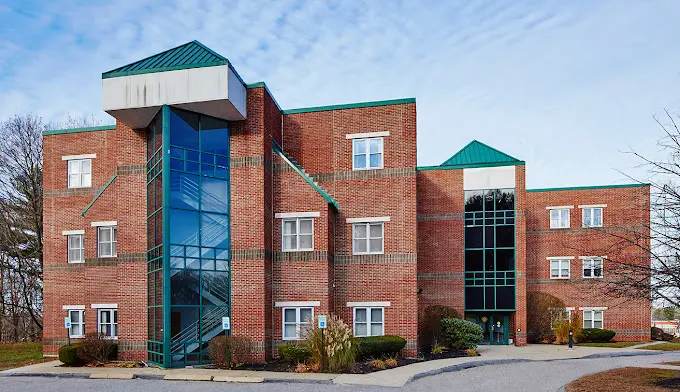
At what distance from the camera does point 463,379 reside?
1683 cm

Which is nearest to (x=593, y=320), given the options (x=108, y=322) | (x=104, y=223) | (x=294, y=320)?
(x=294, y=320)

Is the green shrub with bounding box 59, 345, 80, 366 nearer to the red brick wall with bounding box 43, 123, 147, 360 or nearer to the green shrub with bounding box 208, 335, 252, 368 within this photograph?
the red brick wall with bounding box 43, 123, 147, 360

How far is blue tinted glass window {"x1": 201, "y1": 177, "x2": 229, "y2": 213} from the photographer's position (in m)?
19.8

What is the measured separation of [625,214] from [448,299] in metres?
11.8

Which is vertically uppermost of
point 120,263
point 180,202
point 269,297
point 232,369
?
point 180,202

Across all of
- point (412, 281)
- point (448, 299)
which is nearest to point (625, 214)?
point (448, 299)

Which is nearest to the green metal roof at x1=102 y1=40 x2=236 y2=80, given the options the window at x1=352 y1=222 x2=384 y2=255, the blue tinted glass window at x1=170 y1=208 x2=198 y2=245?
the blue tinted glass window at x1=170 y1=208 x2=198 y2=245

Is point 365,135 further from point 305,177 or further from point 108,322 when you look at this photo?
point 108,322

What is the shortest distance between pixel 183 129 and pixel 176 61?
2.38 metres

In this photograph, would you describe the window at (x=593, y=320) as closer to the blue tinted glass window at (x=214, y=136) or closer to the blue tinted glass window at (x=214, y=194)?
the blue tinted glass window at (x=214, y=194)

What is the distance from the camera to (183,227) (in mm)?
19156

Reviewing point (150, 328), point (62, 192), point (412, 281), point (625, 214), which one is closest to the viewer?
point (150, 328)

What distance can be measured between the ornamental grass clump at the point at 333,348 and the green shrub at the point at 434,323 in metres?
8.88

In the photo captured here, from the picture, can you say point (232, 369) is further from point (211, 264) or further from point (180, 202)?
point (180, 202)
